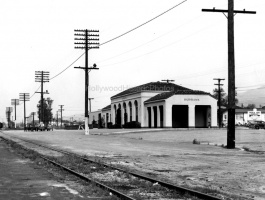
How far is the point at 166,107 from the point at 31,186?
59.9 metres

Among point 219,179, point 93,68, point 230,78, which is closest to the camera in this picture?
point 219,179

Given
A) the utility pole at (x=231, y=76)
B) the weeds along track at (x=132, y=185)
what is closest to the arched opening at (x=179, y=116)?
the utility pole at (x=231, y=76)

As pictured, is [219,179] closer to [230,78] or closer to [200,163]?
[200,163]

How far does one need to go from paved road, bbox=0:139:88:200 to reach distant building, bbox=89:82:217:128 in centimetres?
5685

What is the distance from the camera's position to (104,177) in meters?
12.1

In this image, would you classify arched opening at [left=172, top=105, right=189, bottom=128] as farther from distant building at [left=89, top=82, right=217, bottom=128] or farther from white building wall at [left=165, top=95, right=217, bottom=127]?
white building wall at [left=165, top=95, right=217, bottom=127]

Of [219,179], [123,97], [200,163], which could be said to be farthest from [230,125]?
[123,97]

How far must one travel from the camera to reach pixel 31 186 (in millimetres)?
10406

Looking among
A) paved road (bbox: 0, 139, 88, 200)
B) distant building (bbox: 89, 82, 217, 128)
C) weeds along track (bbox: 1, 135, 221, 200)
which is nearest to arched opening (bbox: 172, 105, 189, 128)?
distant building (bbox: 89, 82, 217, 128)

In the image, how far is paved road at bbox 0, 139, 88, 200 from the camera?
893 centimetres

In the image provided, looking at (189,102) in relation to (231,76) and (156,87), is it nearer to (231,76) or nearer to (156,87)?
(156,87)

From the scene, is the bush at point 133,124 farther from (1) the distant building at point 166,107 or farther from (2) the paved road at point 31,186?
(2) the paved road at point 31,186

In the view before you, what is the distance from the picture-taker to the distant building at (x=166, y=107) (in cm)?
7056

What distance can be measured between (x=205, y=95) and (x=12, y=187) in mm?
63493
